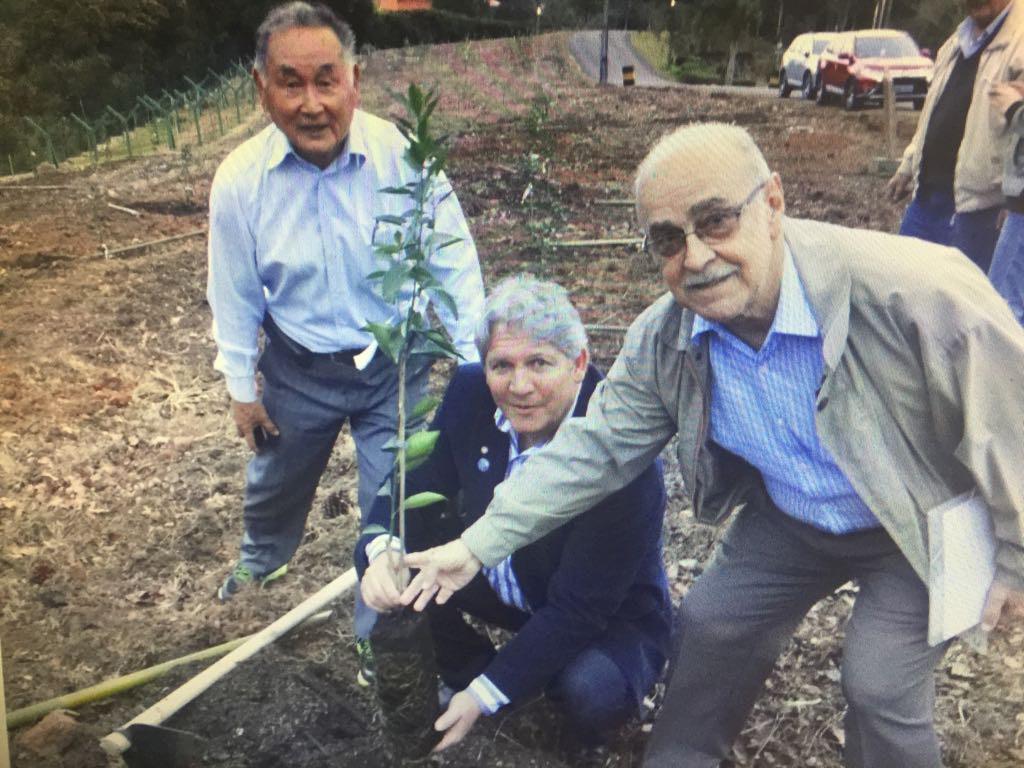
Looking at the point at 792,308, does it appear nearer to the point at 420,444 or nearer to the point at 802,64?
the point at 802,64

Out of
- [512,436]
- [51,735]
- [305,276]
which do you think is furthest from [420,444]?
[51,735]

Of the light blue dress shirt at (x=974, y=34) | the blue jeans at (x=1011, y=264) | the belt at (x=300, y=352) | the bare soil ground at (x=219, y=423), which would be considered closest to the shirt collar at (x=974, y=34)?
the light blue dress shirt at (x=974, y=34)

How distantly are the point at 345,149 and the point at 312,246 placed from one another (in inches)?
7.9

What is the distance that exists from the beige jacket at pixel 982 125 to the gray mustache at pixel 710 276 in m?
0.42

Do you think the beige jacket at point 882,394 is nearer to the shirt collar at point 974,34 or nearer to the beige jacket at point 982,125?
the beige jacket at point 982,125

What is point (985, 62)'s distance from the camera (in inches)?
49.4

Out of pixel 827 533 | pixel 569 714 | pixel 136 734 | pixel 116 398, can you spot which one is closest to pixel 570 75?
pixel 827 533

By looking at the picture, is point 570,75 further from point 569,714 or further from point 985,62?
point 569,714

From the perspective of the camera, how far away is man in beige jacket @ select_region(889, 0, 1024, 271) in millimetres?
1238

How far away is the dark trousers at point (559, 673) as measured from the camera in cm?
158

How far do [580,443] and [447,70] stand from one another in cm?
67

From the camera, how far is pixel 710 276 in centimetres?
116

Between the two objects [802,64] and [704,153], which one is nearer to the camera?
[704,153]

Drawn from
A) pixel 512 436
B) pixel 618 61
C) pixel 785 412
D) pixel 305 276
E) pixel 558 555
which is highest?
pixel 618 61
